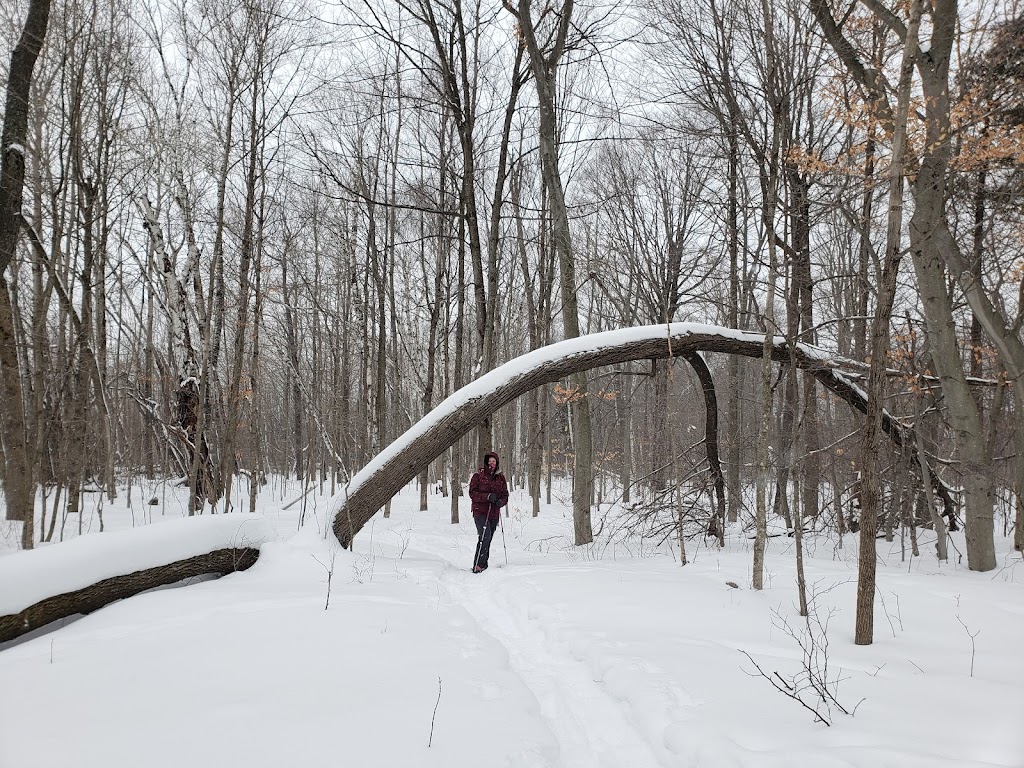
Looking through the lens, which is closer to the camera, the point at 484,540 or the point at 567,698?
the point at 567,698

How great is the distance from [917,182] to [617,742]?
289 inches

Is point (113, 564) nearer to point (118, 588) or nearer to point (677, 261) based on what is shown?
point (118, 588)

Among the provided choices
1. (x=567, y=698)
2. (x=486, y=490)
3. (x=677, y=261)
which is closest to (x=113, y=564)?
(x=567, y=698)

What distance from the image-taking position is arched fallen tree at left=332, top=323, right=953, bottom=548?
7.08 meters

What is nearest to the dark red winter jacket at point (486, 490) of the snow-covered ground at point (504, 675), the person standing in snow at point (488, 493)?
the person standing in snow at point (488, 493)

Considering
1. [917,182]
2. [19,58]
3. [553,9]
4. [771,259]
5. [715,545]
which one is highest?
[553,9]

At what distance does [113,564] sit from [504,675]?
→ 3.36m

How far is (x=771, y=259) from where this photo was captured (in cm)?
498

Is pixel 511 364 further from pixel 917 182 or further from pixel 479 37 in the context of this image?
pixel 479 37

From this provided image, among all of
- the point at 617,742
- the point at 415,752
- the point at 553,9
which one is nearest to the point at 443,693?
the point at 415,752

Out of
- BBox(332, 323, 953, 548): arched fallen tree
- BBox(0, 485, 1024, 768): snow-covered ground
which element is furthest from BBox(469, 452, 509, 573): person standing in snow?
BBox(0, 485, 1024, 768): snow-covered ground

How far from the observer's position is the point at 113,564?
4.47m

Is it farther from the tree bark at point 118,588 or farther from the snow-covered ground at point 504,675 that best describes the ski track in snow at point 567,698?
the tree bark at point 118,588

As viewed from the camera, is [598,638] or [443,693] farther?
[598,638]
